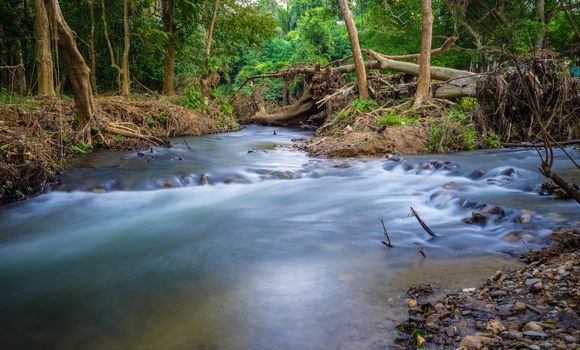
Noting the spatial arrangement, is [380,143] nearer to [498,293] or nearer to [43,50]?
[498,293]

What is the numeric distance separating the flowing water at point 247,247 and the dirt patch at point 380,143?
987 mm

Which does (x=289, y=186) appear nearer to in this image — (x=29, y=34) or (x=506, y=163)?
(x=506, y=163)

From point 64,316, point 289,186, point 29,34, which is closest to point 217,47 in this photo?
point 29,34

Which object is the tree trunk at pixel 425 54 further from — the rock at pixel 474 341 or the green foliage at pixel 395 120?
the rock at pixel 474 341

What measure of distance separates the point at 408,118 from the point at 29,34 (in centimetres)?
1503

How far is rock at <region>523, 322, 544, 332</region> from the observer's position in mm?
2206

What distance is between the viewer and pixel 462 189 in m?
5.95

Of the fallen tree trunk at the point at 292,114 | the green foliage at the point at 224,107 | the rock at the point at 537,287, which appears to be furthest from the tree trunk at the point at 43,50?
the rock at the point at 537,287

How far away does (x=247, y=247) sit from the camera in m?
4.42

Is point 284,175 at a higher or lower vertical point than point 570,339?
lower

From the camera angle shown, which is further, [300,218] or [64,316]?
[300,218]

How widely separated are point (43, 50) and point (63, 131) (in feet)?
14.4

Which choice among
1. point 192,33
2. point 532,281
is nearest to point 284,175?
point 532,281

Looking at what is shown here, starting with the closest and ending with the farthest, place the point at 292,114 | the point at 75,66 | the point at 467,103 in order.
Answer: the point at 75,66
the point at 467,103
the point at 292,114
